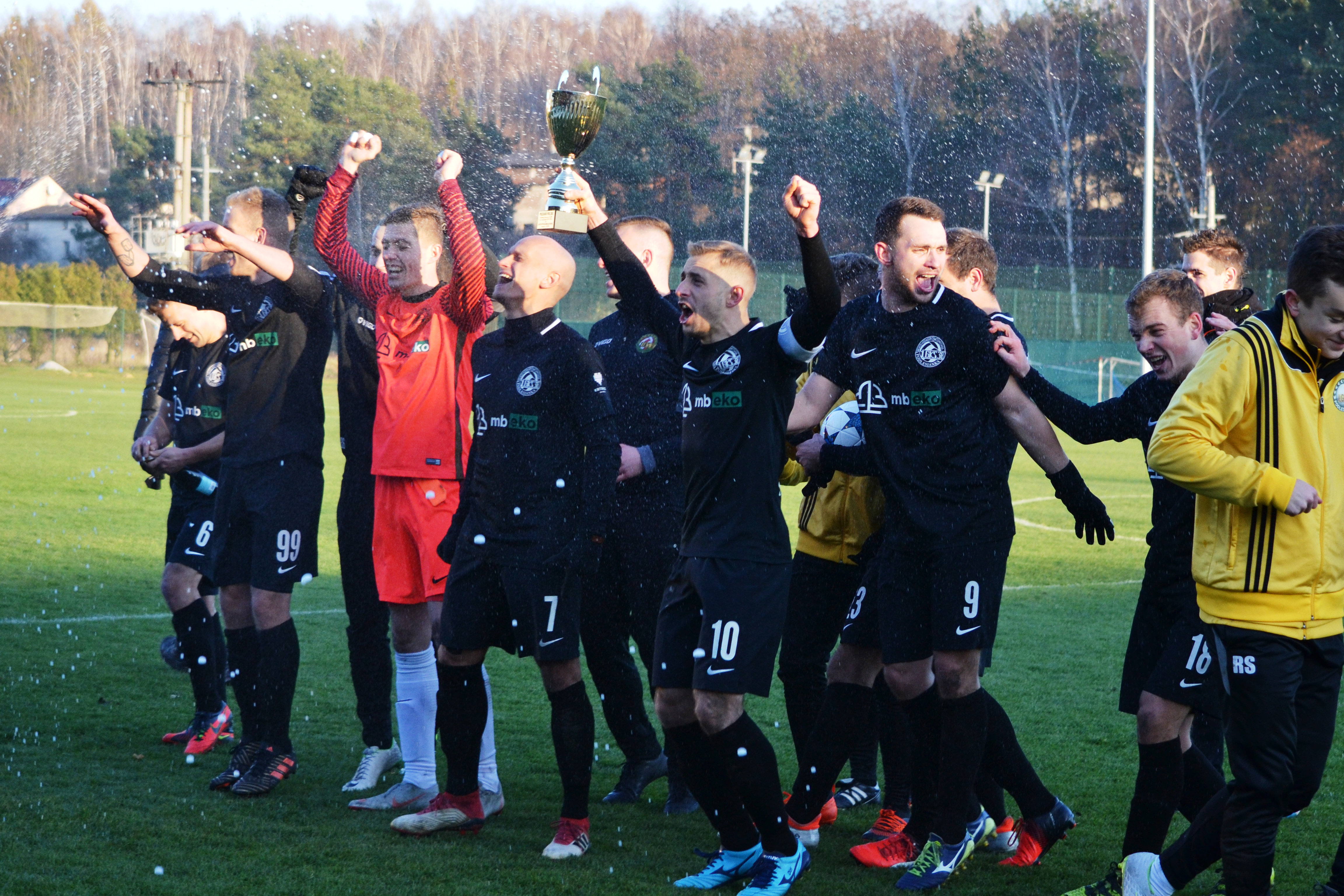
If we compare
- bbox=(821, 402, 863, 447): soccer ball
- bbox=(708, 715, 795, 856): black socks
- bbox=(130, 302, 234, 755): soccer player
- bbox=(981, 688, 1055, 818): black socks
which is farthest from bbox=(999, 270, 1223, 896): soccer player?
bbox=(130, 302, 234, 755): soccer player

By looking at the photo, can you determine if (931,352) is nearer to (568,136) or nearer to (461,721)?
(568,136)

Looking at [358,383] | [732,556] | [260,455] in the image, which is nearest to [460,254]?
[358,383]

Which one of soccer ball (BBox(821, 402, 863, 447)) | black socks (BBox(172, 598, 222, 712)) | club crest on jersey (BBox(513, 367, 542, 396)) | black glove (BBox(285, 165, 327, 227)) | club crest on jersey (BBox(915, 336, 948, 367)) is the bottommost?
black socks (BBox(172, 598, 222, 712))

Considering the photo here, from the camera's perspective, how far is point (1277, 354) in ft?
11.6

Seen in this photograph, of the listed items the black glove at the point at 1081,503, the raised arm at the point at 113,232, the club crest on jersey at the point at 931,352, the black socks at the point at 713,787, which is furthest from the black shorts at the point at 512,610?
the raised arm at the point at 113,232

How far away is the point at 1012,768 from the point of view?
15.0 ft

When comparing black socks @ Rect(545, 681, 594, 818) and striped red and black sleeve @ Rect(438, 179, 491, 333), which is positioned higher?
striped red and black sleeve @ Rect(438, 179, 491, 333)

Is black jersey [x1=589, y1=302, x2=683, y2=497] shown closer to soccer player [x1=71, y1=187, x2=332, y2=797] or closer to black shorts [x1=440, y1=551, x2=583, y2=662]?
black shorts [x1=440, y1=551, x2=583, y2=662]

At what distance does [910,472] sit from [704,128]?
40.6m

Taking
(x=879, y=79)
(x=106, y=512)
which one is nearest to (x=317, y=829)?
(x=106, y=512)

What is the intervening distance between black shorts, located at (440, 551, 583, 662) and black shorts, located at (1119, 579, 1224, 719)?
6.09ft

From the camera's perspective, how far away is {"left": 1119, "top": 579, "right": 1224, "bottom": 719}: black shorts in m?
4.04

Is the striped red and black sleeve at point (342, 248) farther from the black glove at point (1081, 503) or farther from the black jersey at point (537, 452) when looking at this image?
the black glove at point (1081, 503)

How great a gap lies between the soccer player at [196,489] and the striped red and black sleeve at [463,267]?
1.39 m
